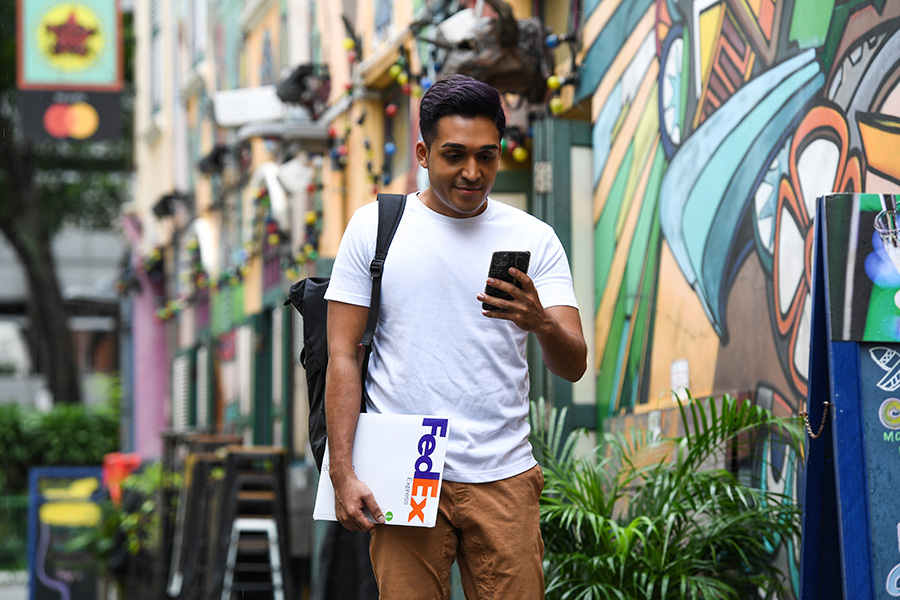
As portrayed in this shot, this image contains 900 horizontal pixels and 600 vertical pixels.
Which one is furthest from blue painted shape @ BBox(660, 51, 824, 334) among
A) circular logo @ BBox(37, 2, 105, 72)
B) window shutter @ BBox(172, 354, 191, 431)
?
window shutter @ BBox(172, 354, 191, 431)

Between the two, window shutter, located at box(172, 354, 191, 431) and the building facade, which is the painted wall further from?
window shutter, located at box(172, 354, 191, 431)

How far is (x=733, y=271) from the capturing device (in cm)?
560

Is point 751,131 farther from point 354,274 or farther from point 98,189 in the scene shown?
point 98,189

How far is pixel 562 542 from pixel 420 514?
1907 millimetres

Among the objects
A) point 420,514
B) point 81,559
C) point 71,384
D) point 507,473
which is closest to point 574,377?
point 507,473

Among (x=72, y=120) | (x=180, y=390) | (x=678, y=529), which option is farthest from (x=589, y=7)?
(x=180, y=390)

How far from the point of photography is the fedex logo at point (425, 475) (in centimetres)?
316

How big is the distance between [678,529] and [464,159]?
2.10m

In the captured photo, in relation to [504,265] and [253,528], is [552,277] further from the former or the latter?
[253,528]

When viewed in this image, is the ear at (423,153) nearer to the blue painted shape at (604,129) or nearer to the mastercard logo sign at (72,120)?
the blue painted shape at (604,129)

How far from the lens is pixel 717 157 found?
228 inches

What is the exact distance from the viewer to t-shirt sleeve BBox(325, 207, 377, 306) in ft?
10.9

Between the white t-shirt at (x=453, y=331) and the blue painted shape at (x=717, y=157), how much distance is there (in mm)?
2127

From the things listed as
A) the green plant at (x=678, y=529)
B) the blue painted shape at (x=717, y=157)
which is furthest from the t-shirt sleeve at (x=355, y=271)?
the blue painted shape at (x=717, y=157)
